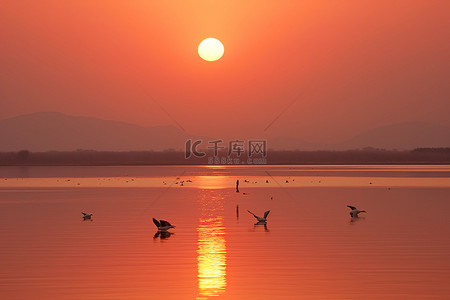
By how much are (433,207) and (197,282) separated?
24.0 meters

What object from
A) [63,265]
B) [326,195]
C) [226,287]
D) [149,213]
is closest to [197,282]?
[226,287]

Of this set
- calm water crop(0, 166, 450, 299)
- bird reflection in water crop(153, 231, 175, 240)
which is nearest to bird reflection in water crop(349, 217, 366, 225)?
calm water crop(0, 166, 450, 299)

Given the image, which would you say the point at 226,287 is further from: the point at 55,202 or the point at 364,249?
the point at 55,202

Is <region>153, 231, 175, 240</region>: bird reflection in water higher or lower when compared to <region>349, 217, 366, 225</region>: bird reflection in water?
lower

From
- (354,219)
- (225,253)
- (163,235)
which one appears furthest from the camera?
(354,219)

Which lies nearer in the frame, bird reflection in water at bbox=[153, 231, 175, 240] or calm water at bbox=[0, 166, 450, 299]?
calm water at bbox=[0, 166, 450, 299]

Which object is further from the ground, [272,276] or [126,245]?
[126,245]

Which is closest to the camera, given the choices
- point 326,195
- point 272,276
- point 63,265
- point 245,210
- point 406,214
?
point 272,276

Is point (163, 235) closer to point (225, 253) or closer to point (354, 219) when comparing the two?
point (225, 253)

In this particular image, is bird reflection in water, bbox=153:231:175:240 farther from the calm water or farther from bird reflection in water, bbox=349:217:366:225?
bird reflection in water, bbox=349:217:366:225

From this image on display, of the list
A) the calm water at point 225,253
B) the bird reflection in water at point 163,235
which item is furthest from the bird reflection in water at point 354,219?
the bird reflection in water at point 163,235

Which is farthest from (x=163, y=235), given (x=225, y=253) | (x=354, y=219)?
(x=354, y=219)

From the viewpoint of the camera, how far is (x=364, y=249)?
21453mm

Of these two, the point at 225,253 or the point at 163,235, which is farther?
the point at 163,235
